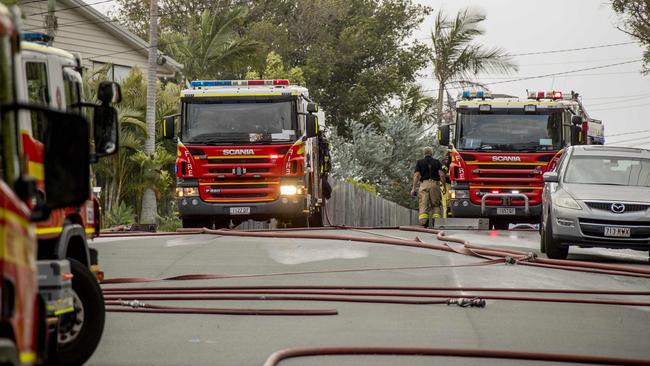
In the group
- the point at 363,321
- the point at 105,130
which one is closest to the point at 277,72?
the point at 363,321

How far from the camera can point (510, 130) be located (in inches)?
1128

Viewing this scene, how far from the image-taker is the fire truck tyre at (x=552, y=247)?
17.9 m

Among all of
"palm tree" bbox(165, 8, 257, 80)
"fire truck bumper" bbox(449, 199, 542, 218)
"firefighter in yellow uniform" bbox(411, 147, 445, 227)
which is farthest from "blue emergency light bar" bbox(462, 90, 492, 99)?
"palm tree" bbox(165, 8, 257, 80)

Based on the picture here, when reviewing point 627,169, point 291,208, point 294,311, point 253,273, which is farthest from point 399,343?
point 291,208

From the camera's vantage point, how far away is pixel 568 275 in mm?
15945

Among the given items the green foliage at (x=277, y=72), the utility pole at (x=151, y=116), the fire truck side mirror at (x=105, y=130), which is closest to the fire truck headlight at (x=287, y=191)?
the utility pole at (x=151, y=116)

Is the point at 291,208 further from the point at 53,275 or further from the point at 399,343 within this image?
the point at 53,275

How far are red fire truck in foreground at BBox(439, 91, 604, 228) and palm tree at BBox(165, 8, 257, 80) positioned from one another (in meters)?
16.2

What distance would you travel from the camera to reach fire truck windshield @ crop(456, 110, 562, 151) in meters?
28.6

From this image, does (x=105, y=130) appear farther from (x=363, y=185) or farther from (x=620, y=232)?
(x=363, y=185)

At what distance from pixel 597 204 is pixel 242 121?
902 cm

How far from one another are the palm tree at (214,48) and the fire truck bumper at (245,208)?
18.6m

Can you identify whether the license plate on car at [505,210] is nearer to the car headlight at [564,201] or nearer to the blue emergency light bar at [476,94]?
the blue emergency light bar at [476,94]

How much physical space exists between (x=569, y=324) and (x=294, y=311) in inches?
96.4
